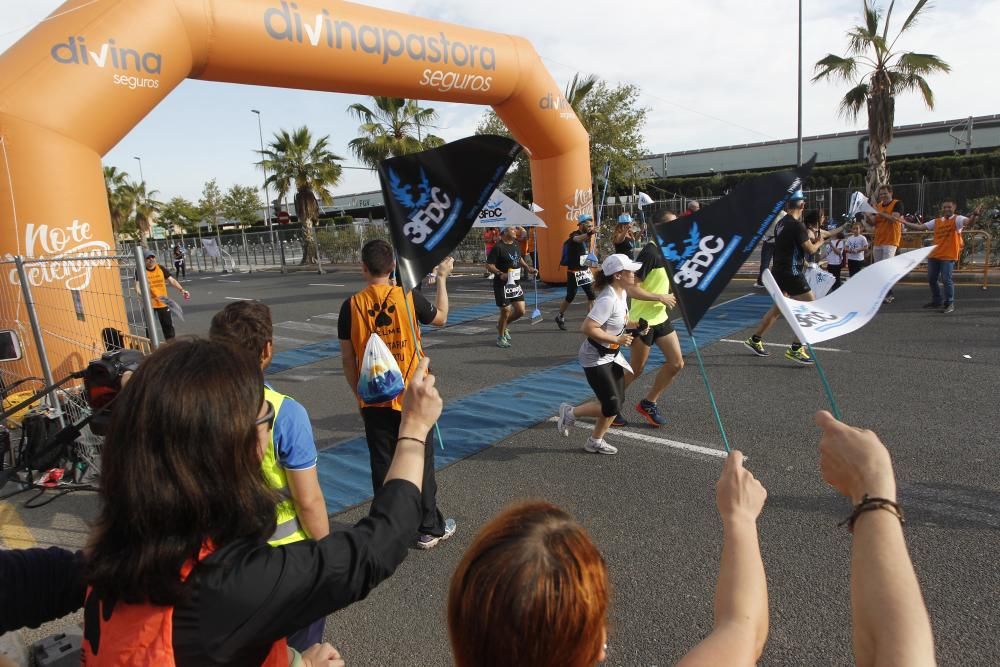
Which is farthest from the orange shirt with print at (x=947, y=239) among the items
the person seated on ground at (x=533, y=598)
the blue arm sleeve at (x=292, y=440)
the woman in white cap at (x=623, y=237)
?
the person seated on ground at (x=533, y=598)

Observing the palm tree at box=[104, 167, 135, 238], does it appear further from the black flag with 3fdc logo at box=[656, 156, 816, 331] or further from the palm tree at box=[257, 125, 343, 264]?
the black flag with 3fdc logo at box=[656, 156, 816, 331]

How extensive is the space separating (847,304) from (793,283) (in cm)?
543

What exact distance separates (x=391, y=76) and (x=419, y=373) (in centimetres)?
911

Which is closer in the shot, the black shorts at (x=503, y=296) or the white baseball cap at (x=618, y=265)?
the white baseball cap at (x=618, y=265)

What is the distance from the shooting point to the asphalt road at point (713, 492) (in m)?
2.81

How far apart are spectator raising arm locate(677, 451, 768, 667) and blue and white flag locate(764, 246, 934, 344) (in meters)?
1.07

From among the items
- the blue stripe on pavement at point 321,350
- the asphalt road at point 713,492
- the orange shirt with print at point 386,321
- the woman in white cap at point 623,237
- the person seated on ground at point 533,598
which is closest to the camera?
the person seated on ground at point 533,598

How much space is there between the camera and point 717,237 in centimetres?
269

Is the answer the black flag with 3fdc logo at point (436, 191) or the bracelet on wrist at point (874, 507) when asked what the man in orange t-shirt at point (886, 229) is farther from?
the bracelet on wrist at point (874, 507)

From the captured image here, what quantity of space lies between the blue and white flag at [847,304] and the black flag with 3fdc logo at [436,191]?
5.97 feet

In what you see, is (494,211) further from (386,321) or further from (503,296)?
(386,321)

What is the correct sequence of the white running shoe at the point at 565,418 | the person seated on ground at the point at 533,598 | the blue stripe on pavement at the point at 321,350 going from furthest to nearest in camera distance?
the blue stripe on pavement at the point at 321,350, the white running shoe at the point at 565,418, the person seated on ground at the point at 533,598

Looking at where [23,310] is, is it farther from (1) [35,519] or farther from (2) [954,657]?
(2) [954,657]

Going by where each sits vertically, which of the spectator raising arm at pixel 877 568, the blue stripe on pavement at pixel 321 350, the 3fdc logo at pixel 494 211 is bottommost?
the blue stripe on pavement at pixel 321 350
